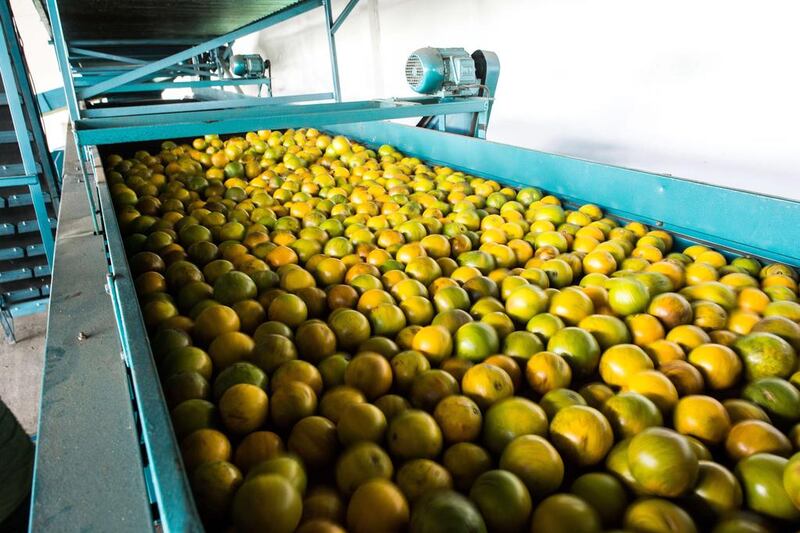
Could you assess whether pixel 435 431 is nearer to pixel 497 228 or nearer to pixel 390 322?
pixel 390 322

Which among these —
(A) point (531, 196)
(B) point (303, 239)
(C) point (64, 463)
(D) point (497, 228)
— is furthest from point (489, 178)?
(C) point (64, 463)

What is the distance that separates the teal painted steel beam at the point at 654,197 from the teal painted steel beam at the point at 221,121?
0.44 meters

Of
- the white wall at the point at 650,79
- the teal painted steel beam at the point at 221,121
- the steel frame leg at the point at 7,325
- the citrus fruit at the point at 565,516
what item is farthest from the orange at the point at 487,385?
the steel frame leg at the point at 7,325

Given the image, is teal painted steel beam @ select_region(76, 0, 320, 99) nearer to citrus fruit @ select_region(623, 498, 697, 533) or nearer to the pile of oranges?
the pile of oranges

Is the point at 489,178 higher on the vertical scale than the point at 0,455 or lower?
higher

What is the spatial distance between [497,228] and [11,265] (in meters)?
4.66

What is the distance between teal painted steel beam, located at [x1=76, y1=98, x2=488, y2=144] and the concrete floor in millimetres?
2451

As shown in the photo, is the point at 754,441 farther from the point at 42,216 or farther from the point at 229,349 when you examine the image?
the point at 42,216

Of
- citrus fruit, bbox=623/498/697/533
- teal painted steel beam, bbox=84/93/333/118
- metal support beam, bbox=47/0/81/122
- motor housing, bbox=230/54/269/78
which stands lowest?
citrus fruit, bbox=623/498/697/533

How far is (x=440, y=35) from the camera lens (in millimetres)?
6465

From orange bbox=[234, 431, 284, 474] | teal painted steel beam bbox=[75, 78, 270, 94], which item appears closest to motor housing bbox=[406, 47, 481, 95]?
orange bbox=[234, 431, 284, 474]

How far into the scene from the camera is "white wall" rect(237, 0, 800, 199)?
11.3 ft

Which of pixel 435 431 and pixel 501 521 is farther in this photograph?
pixel 435 431

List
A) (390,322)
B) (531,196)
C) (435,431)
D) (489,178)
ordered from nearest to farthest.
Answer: (435,431)
(390,322)
(531,196)
(489,178)
